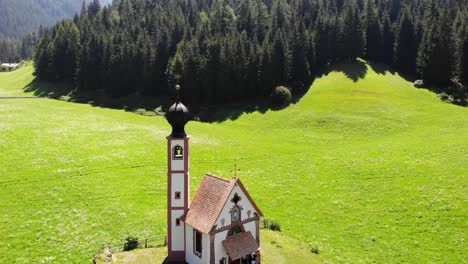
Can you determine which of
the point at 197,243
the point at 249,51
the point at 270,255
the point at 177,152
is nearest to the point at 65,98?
the point at 249,51

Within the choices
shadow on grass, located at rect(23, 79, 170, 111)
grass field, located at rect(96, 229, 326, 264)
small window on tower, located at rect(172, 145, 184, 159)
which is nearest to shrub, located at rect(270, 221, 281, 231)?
grass field, located at rect(96, 229, 326, 264)

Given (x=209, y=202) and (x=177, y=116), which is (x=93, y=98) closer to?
(x=177, y=116)

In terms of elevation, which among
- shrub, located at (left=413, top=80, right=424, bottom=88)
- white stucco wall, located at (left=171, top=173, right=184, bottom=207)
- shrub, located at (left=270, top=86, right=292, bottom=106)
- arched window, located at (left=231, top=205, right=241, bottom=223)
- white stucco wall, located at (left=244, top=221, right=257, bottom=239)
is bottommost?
white stucco wall, located at (left=244, top=221, right=257, bottom=239)

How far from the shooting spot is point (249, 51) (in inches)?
3735

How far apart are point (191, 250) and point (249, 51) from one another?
225 ft

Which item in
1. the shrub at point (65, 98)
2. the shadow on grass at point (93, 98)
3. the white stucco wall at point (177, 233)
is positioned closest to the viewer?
the white stucco wall at point (177, 233)

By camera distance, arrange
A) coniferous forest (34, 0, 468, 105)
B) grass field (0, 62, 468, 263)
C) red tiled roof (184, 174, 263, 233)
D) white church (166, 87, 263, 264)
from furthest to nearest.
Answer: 1. coniferous forest (34, 0, 468, 105)
2. grass field (0, 62, 468, 263)
3. white church (166, 87, 263, 264)
4. red tiled roof (184, 174, 263, 233)

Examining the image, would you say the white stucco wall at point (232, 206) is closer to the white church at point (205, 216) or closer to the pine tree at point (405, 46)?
the white church at point (205, 216)

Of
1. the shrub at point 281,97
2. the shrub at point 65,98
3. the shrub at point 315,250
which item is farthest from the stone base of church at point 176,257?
the shrub at point 65,98

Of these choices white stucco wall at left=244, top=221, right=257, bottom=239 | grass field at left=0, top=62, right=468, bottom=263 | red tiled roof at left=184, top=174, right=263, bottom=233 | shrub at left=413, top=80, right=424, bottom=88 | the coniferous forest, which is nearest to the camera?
red tiled roof at left=184, top=174, right=263, bottom=233

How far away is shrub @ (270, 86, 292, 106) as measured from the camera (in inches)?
3378

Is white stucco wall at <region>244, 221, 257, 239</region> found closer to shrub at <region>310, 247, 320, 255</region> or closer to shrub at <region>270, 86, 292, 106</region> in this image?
shrub at <region>310, 247, 320, 255</region>

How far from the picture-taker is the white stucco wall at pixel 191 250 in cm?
3031

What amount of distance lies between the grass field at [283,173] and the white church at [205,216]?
21.6 ft
